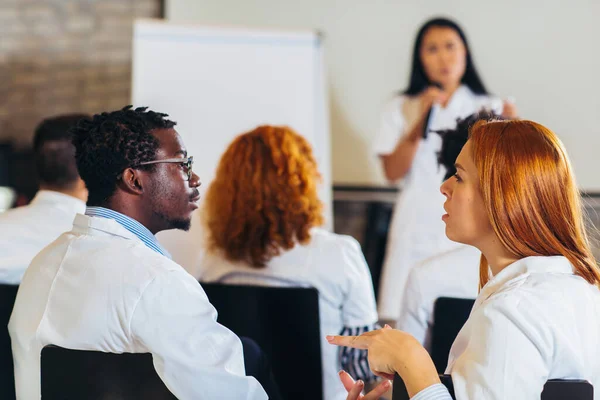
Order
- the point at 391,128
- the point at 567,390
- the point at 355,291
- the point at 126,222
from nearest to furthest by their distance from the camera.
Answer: the point at 567,390 → the point at 126,222 → the point at 355,291 → the point at 391,128

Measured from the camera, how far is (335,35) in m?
3.87

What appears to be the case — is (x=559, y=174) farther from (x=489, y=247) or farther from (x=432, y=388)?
(x=432, y=388)

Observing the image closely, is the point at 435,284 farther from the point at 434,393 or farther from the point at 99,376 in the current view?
the point at 99,376

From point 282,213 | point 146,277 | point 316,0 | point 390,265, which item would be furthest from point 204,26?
point 146,277

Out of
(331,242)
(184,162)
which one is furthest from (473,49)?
(184,162)

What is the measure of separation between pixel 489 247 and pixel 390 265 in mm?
2070

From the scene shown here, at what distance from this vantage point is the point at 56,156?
204 centimetres

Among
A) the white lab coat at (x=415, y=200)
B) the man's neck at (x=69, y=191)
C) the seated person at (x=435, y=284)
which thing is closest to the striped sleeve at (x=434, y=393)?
the seated person at (x=435, y=284)

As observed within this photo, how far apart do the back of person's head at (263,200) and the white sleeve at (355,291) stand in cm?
12

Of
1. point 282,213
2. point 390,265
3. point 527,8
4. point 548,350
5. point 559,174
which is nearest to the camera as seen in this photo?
point 548,350

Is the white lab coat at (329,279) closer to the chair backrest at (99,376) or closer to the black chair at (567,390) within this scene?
the chair backrest at (99,376)

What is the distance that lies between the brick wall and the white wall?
395 millimetres

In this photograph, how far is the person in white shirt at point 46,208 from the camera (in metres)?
1.77

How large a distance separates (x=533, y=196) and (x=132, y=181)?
70cm
